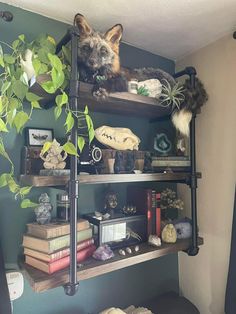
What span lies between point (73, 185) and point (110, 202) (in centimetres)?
39

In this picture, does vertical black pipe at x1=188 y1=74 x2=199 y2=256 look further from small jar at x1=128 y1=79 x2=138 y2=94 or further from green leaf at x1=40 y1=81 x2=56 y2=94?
green leaf at x1=40 y1=81 x2=56 y2=94

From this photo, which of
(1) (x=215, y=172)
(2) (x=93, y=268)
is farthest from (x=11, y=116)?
(1) (x=215, y=172)

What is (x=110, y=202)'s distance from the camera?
1276 millimetres

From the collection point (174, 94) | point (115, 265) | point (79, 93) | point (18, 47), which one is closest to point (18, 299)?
point (115, 265)

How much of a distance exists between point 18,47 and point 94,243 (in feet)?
3.00

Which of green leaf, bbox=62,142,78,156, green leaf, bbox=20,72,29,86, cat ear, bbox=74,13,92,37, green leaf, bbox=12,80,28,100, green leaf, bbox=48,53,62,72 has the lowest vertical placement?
green leaf, bbox=62,142,78,156

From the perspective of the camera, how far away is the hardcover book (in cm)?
96

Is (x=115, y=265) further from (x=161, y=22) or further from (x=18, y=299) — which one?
(x=161, y=22)

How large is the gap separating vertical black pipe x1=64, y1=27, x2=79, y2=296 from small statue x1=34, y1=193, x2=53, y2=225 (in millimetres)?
198

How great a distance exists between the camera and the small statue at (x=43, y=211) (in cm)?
107

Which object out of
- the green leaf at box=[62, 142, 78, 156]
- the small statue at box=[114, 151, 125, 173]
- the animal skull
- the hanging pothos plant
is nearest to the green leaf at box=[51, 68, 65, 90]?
the hanging pothos plant

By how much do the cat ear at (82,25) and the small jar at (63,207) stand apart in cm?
70

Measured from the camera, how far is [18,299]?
110 centimetres

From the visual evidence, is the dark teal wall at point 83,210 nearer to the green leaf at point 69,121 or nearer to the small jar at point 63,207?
the small jar at point 63,207
